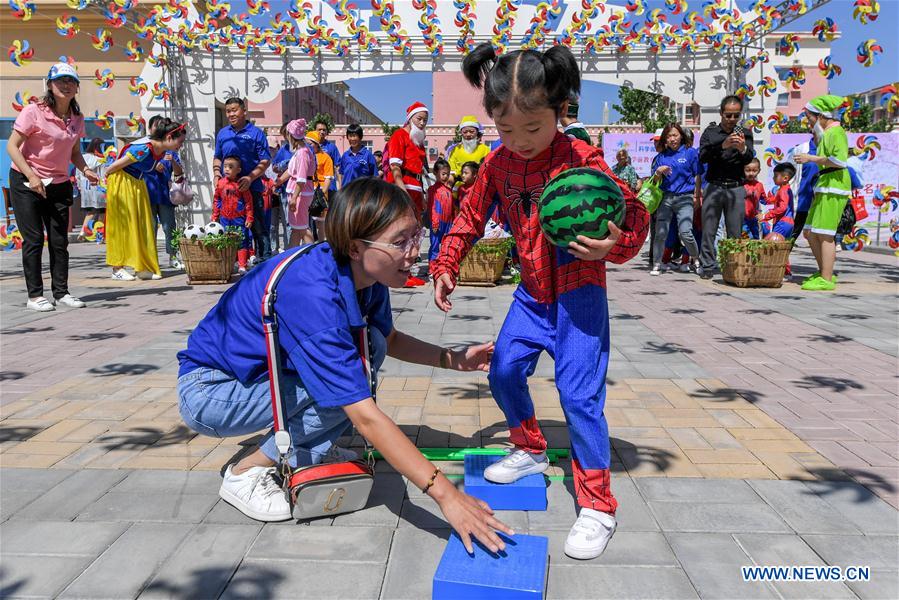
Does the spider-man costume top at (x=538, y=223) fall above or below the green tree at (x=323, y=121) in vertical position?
below

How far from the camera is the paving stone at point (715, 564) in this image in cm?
203

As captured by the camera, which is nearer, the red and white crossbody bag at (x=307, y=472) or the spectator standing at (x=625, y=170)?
the red and white crossbody bag at (x=307, y=472)

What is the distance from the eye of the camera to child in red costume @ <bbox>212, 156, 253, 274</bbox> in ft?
27.6

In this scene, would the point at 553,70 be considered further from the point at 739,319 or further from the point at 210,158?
the point at 210,158

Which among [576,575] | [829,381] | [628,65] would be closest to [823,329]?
[829,381]

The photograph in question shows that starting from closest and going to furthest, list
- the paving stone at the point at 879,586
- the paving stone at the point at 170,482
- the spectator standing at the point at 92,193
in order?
the paving stone at the point at 879,586 < the paving stone at the point at 170,482 < the spectator standing at the point at 92,193

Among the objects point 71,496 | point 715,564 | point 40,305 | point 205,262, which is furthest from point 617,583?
point 205,262

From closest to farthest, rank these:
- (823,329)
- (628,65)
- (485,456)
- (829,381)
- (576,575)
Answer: (576,575) < (485,456) < (829,381) < (823,329) < (628,65)

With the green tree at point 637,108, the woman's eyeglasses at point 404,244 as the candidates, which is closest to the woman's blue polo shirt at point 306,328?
the woman's eyeglasses at point 404,244

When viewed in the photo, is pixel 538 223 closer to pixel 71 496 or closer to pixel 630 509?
pixel 630 509

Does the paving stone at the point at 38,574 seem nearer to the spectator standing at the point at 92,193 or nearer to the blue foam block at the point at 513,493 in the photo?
the blue foam block at the point at 513,493

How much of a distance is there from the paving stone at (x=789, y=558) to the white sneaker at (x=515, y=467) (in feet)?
2.53

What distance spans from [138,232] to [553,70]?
24.8ft

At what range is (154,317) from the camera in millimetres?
6270
